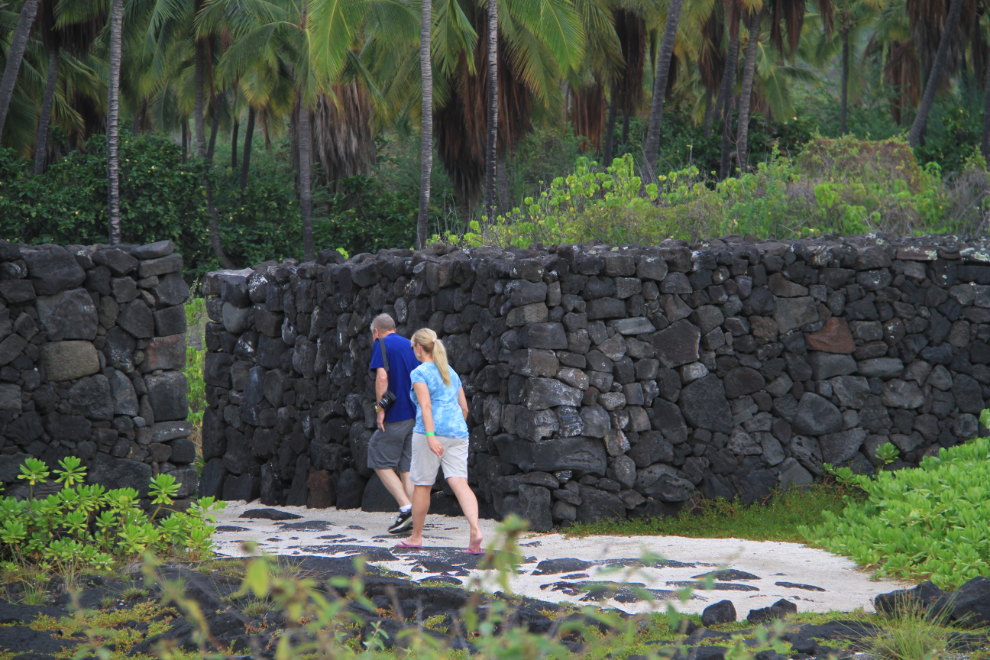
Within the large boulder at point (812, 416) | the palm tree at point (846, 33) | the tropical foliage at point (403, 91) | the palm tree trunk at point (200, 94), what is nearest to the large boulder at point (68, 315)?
the large boulder at point (812, 416)

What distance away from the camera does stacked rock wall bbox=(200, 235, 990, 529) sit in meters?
7.47

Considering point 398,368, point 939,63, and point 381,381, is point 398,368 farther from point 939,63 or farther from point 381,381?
point 939,63

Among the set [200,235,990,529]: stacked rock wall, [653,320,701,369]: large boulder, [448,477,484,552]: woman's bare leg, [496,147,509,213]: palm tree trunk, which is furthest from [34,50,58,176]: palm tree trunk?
[448,477,484,552]: woman's bare leg

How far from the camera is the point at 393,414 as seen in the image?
7555 millimetres

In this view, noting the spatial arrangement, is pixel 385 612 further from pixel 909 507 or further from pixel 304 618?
pixel 909 507

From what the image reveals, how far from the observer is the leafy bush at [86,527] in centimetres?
558

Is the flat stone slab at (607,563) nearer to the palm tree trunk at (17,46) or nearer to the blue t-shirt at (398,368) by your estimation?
the blue t-shirt at (398,368)

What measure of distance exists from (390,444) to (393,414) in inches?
10.0

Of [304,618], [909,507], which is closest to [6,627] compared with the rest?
[304,618]

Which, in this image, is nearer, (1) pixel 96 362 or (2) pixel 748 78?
(1) pixel 96 362

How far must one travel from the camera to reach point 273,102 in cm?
2170

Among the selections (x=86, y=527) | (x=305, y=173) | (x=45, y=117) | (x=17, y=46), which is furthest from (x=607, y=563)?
(x=45, y=117)

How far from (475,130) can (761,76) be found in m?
14.2

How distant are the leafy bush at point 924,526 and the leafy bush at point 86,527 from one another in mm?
4472
